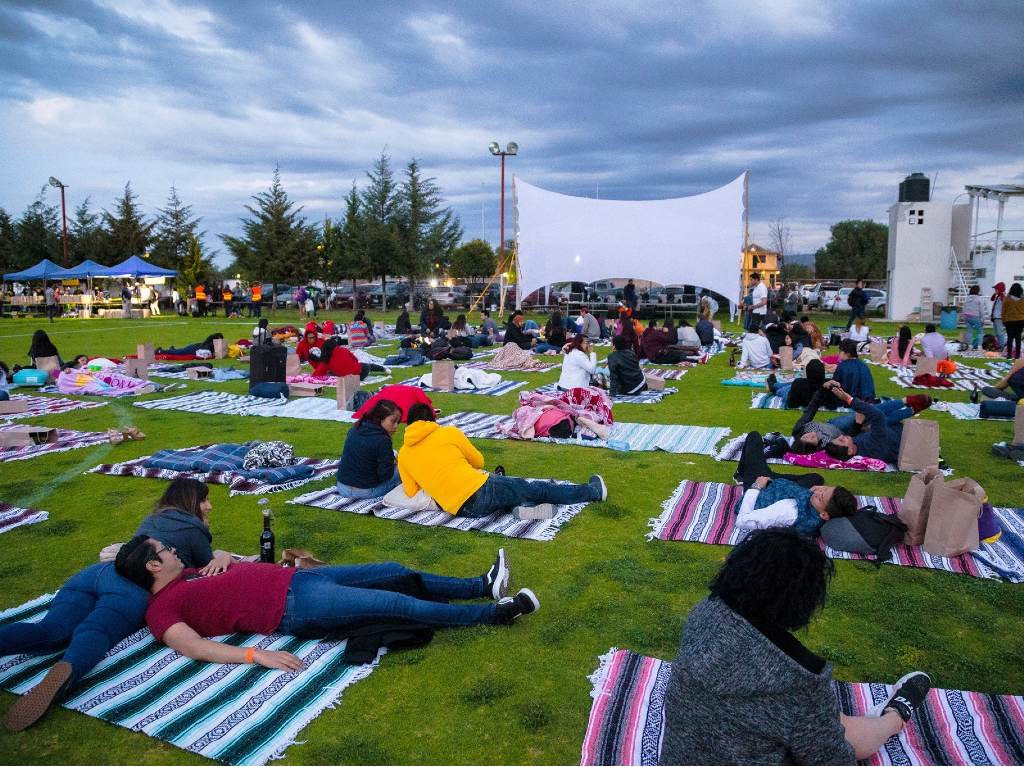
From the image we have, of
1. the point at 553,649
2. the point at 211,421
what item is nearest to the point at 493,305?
the point at 211,421

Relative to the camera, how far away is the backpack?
4.87 meters

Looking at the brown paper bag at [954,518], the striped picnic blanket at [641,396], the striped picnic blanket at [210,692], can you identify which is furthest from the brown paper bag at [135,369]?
the brown paper bag at [954,518]

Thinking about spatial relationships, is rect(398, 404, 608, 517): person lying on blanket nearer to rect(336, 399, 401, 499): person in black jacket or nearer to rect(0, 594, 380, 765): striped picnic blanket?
rect(336, 399, 401, 499): person in black jacket

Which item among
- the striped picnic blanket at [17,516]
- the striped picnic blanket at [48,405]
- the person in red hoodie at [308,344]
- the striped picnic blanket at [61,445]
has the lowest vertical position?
the striped picnic blanket at [17,516]

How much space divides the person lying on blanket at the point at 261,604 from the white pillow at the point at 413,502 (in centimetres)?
188

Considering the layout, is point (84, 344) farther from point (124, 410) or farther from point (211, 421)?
point (211, 421)

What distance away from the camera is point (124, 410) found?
10.7 m

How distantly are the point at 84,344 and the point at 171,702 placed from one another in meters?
19.3

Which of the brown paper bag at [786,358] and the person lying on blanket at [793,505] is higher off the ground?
the brown paper bag at [786,358]

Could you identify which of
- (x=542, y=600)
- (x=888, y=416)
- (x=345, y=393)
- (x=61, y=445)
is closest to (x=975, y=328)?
(x=888, y=416)

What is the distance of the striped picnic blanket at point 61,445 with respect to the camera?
7.93 m

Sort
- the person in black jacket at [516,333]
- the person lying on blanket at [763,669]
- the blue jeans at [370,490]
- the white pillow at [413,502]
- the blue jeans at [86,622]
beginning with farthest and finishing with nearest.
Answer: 1. the person in black jacket at [516,333]
2. the blue jeans at [370,490]
3. the white pillow at [413,502]
4. the blue jeans at [86,622]
5. the person lying on blanket at [763,669]

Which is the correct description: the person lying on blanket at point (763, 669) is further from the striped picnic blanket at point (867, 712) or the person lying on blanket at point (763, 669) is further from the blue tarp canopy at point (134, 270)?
the blue tarp canopy at point (134, 270)

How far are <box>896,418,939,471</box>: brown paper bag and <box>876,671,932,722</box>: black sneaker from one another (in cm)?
415
